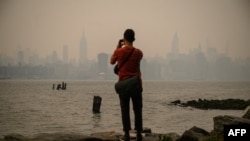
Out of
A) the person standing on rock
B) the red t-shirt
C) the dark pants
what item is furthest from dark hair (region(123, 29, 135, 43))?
the dark pants

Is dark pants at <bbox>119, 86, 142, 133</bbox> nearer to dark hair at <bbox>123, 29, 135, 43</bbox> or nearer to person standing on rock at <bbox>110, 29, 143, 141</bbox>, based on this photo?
person standing on rock at <bbox>110, 29, 143, 141</bbox>

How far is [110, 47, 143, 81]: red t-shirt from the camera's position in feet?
25.7

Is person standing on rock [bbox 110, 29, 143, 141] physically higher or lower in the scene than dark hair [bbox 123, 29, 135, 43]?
lower

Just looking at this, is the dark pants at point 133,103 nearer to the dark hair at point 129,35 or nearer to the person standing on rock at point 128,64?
the person standing on rock at point 128,64

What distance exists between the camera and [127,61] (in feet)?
25.7

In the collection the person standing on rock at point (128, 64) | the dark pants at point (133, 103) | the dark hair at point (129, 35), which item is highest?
the dark hair at point (129, 35)

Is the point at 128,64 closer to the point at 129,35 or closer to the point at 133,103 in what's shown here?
the point at 129,35

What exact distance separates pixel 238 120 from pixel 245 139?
193 inches

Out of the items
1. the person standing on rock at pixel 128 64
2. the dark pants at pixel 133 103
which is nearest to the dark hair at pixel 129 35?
the person standing on rock at pixel 128 64

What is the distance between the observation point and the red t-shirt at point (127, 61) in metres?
7.84

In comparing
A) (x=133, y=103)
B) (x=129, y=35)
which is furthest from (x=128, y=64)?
(x=133, y=103)

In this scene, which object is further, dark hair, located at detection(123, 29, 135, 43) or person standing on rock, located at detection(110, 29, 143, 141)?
dark hair, located at detection(123, 29, 135, 43)

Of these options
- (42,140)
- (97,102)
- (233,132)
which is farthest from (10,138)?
(97,102)

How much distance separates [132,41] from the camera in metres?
8.02
